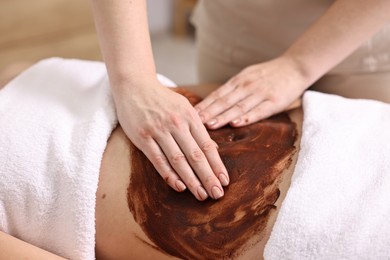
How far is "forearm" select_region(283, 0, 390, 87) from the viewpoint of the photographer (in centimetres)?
118

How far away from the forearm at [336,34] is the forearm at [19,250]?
654mm

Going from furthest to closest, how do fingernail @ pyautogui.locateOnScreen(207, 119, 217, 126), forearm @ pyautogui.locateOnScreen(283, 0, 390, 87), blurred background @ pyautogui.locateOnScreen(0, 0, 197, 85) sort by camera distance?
blurred background @ pyautogui.locateOnScreen(0, 0, 197, 85) → forearm @ pyautogui.locateOnScreen(283, 0, 390, 87) → fingernail @ pyautogui.locateOnScreen(207, 119, 217, 126)

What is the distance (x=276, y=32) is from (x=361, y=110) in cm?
40

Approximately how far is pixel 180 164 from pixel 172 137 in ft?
0.21

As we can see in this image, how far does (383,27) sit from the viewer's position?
1310 mm

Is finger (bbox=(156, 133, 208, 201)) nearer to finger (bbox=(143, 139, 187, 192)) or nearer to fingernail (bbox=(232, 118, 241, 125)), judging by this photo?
finger (bbox=(143, 139, 187, 192))

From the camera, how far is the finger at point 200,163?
94 centimetres

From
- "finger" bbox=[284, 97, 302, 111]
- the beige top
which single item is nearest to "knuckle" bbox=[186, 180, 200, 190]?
"finger" bbox=[284, 97, 302, 111]

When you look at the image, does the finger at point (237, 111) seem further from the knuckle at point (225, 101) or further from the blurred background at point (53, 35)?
the blurred background at point (53, 35)

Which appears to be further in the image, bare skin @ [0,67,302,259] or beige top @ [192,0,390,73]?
beige top @ [192,0,390,73]

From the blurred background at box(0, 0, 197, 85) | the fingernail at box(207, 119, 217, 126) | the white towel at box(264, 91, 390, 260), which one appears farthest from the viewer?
the blurred background at box(0, 0, 197, 85)

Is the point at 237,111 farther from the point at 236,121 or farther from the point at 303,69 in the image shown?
the point at 303,69

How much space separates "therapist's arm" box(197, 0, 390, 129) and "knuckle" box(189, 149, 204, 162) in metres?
0.16

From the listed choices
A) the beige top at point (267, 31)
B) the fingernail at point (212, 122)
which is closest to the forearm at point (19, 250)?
the fingernail at point (212, 122)
